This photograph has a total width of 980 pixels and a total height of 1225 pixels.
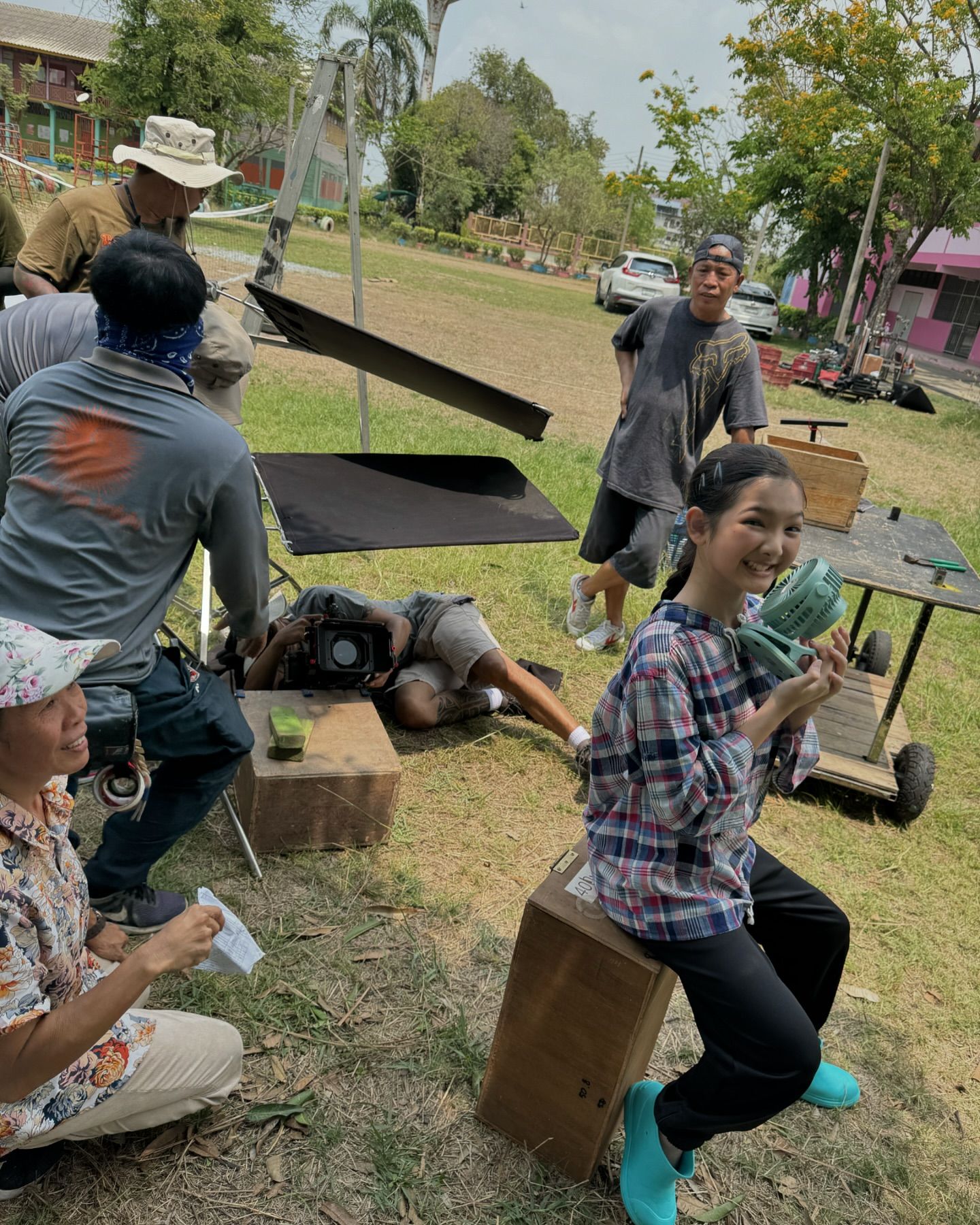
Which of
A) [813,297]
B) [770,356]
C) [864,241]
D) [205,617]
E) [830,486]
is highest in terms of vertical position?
[864,241]

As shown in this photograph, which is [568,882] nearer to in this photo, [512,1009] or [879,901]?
[512,1009]

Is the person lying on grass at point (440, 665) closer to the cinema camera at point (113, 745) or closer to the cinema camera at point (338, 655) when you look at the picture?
the cinema camera at point (338, 655)

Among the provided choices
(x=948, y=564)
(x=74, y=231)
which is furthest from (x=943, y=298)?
(x=74, y=231)

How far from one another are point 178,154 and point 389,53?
4768cm

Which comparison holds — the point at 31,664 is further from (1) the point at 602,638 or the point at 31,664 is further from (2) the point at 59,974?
(1) the point at 602,638

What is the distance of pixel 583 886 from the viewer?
2.09 m

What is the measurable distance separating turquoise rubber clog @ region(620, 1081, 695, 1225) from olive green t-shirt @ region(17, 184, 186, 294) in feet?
11.8

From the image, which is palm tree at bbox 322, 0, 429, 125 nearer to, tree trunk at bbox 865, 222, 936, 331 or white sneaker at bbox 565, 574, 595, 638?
tree trunk at bbox 865, 222, 936, 331

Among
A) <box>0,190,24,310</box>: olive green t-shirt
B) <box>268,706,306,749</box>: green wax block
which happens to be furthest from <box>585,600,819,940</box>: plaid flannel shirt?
<box>0,190,24,310</box>: olive green t-shirt

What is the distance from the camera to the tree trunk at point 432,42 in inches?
1793

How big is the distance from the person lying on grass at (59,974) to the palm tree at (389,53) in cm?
4546

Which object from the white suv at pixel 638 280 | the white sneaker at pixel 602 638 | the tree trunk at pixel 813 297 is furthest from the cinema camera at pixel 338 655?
the tree trunk at pixel 813 297

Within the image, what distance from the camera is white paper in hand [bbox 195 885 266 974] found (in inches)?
82.7

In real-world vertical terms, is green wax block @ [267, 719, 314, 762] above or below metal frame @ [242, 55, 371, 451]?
below
